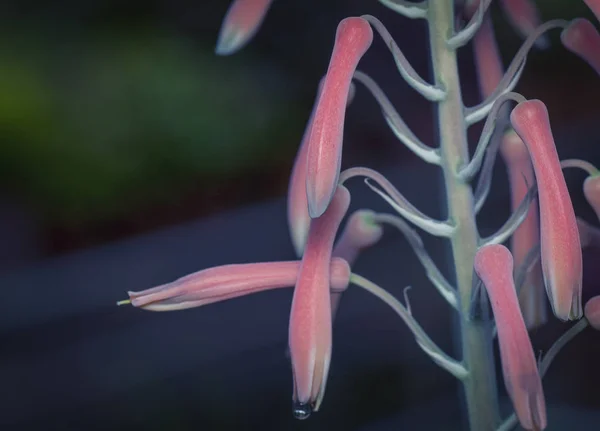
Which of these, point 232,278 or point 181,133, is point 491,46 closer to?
point 232,278

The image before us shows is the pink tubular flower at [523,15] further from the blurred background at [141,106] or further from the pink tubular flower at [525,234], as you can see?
the blurred background at [141,106]

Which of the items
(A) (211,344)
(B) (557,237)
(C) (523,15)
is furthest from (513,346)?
(A) (211,344)

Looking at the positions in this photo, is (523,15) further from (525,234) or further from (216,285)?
(216,285)

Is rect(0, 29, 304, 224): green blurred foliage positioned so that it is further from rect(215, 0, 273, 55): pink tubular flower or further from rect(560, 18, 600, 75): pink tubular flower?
rect(560, 18, 600, 75): pink tubular flower

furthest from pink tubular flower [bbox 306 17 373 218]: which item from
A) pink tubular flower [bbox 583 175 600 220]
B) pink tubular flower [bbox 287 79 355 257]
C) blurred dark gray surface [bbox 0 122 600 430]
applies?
blurred dark gray surface [bbox 0 122 600 430]

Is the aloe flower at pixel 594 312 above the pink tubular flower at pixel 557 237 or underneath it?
underneath

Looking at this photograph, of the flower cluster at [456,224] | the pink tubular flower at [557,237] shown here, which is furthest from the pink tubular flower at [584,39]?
the pink tubular flower at [557,237]
